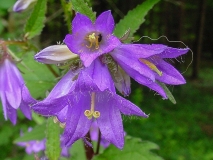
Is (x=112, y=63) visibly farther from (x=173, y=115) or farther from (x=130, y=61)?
(x=173, y=115)

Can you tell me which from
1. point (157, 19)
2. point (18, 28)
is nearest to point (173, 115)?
point (18, 28)

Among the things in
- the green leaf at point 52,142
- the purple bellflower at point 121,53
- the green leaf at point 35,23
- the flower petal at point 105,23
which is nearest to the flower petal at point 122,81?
the purple bellflower at point 121,53

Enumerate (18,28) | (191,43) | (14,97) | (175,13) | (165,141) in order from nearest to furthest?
(14,97), (18,28), (165,141), (175,13), (191,43)

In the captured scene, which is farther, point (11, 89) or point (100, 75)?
point (11, 89)

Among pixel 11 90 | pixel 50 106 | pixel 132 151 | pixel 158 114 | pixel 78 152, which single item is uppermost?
pixel 50 106

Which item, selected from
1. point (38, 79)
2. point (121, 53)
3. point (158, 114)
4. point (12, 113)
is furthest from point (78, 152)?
point (158, 114)

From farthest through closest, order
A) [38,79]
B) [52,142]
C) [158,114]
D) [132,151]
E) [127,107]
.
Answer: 1. [158,114]
2. [38,79]
3. [132,151]
4. [52,142]
5. [127,107]

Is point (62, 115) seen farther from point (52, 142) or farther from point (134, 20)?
point (134, 20)
